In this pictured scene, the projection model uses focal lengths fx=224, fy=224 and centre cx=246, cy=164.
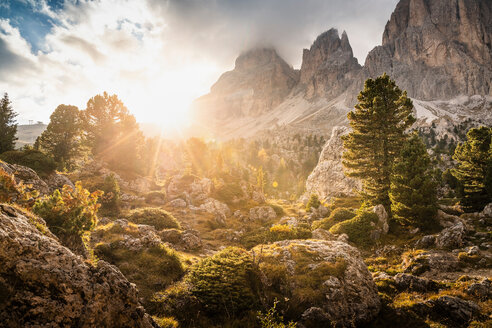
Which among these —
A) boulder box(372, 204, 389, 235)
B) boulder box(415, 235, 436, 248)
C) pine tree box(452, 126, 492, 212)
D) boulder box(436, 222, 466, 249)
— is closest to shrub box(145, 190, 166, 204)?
boulder box(372, 204, 389, 235)

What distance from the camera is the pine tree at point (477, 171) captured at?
88.7 ft

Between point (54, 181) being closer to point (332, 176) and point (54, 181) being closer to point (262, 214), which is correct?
point (262, 214)

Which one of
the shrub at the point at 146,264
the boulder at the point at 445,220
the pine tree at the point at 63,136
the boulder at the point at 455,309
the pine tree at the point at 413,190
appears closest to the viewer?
the boulder at the point at 455,309

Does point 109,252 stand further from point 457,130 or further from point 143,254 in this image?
point 457,130

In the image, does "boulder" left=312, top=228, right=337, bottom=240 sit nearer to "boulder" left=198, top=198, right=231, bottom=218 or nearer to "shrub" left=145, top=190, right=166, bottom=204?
"boulder" left=198, top=198, right=231, bottom=218

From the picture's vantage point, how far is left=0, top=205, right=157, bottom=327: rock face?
17.0 feet

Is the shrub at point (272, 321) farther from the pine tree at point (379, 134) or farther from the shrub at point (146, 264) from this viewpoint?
the pine tree at point (379, 134)

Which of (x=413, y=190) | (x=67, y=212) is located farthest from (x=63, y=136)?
(x=413, y=190)

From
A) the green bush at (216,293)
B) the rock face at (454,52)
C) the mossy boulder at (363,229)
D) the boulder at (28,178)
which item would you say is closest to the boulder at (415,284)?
the green bush at (216,293)

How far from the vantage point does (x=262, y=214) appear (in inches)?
1464

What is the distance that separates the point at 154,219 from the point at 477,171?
3969 centimetres

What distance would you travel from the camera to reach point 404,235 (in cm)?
2012

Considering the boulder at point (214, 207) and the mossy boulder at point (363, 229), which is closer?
the mossy boulder at point (363, 229)

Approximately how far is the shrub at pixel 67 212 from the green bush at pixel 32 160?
17.3 meters
